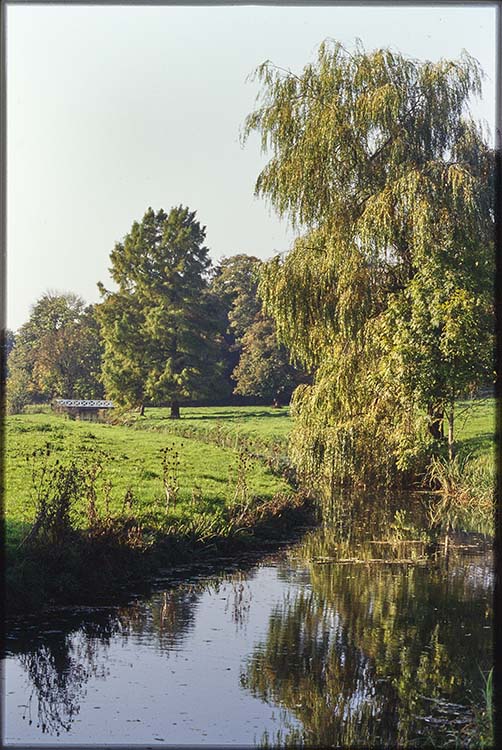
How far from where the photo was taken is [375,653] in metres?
8.35

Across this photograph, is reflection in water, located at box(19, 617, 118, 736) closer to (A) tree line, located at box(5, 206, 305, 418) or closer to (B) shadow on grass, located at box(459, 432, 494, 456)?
(B) shadow on grass, located at box(459, 432, 494, 456)

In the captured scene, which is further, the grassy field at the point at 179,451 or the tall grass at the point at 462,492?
the tall grass at the point at 462,492

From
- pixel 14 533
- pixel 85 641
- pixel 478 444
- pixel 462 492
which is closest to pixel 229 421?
pixel 478 444

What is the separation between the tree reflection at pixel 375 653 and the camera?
263 inches

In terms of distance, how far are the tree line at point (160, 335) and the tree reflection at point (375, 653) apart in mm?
23811

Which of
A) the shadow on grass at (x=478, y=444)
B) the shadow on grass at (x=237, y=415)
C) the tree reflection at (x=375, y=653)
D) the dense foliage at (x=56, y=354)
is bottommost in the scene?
the tree reflection at (x=375, y=653)

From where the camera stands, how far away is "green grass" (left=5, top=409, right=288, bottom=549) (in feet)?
44.0

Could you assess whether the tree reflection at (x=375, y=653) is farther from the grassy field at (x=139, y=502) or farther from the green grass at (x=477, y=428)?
the green grass at (x=477, y=428)

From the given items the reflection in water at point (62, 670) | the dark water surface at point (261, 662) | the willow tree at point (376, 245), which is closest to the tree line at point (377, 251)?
the willow tree at point (376, 245)

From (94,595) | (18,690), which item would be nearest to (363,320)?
(94,595)

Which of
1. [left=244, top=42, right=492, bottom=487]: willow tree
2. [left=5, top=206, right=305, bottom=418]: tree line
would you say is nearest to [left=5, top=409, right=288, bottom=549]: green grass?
[left=244, top=42, right=492, bottom=487]: willow tree

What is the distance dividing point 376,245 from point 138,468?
592cm

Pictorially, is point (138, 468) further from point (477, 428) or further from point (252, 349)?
point (252, 349)

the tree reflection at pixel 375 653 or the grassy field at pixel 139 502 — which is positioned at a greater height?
the grassy field at pixel 139 502
